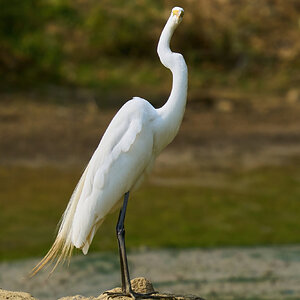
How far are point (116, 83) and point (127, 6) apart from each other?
2.54m

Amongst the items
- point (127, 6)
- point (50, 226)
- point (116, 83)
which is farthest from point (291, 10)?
point (50, 226)

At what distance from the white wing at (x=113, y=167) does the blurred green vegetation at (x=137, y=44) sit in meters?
9.02

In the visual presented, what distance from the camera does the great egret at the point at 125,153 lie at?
3807mm

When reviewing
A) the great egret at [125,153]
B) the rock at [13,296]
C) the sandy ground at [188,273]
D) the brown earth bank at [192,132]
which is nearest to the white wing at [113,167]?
the great egret at [125,153]

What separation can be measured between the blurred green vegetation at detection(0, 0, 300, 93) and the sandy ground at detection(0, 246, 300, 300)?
19.9ft

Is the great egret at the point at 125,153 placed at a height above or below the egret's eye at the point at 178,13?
below

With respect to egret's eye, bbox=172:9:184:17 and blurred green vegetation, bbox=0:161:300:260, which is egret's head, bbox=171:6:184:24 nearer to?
egret's eye, bbox=172:9:184:17

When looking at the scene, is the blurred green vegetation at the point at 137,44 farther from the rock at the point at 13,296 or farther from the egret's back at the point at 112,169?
the egret's back at the point at 112,169

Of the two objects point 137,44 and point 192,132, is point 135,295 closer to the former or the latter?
point 192,132

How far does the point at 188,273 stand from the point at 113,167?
3.10 m

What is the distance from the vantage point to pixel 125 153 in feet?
12.6

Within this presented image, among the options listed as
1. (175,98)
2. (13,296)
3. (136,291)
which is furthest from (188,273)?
(175,98)

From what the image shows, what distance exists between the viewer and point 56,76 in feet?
43.3

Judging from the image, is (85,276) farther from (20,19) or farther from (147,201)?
(20,19)
